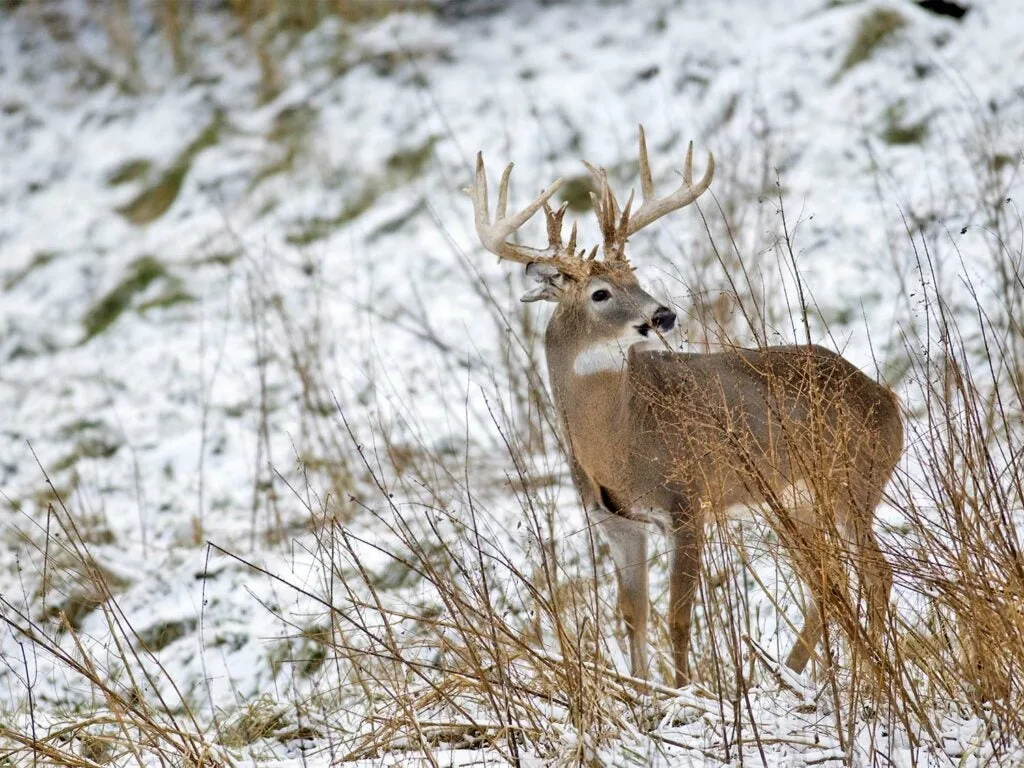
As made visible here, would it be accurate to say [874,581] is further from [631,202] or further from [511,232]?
[511,232]

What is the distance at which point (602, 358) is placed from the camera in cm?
430

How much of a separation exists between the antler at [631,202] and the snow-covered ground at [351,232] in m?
0.78

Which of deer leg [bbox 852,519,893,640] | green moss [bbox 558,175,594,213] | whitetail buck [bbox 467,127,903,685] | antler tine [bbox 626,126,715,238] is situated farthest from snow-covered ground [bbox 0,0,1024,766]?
deer leg [bbox 852,519,893,640]

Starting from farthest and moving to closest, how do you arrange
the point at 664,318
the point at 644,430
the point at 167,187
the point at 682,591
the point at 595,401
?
the point at 167,187 → the point at 595,401 → the point at 644,430 → the point at 664,318 → the point at 682,591

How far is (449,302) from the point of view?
8562 millimetres

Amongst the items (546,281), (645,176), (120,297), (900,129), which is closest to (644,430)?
(546,281)

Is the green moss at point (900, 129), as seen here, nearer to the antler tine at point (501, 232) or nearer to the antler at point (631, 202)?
the antler at point (631, 202)

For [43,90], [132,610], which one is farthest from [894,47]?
[43,90]

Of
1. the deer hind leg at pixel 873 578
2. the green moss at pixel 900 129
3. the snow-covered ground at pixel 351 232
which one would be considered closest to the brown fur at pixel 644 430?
the snow-covered ground at pixel 351 232

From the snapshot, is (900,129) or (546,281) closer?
(546,281)

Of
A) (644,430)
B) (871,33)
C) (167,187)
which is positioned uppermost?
(644,430)

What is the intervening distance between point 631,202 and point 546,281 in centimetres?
40

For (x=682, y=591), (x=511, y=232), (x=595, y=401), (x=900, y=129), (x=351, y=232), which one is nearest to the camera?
(x=682, y=591)

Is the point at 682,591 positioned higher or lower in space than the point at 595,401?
lower
